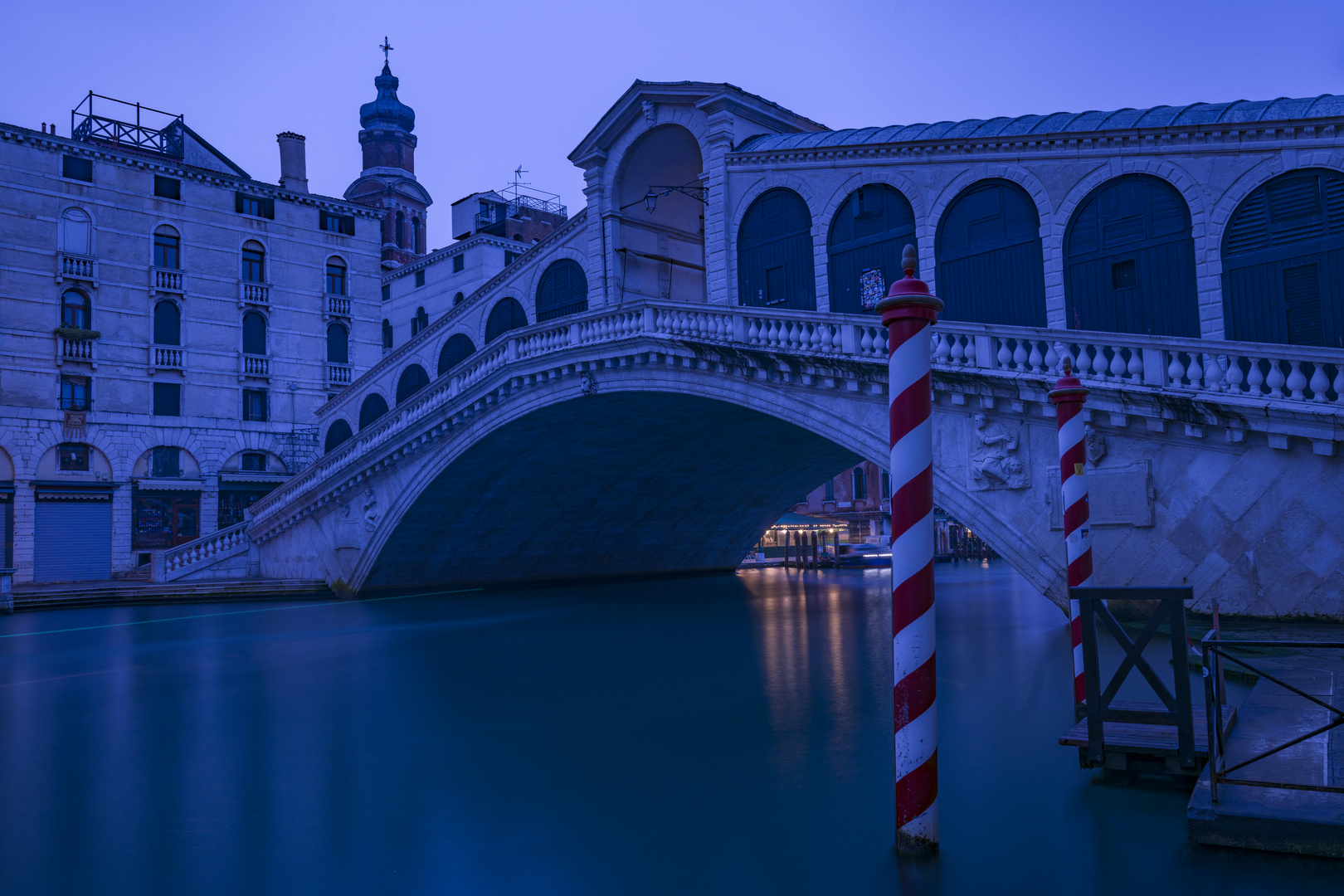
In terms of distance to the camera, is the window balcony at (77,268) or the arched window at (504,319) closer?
the arched window at (504,319)

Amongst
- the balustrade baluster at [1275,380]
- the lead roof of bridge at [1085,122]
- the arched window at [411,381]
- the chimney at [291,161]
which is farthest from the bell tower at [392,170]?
the balustrade baluster at [1275,380]

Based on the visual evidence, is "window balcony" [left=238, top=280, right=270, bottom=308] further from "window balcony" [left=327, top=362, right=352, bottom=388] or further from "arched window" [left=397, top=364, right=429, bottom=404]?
"arched window" [left=397, top=364, right=429, bottom=404]

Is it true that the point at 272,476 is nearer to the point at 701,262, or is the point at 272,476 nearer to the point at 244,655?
the point at 701,262

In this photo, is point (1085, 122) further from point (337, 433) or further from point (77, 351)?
point (77, 351)

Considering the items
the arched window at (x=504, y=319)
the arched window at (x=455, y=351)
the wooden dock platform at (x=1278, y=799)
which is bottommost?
the wooden dock platform at (x=1278, y=799)

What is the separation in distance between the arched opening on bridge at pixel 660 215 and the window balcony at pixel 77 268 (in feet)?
52.2

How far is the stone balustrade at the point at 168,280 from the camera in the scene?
2695cm

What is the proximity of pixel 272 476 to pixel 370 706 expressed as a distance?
22979 millimetres

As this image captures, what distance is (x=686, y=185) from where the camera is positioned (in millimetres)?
19875

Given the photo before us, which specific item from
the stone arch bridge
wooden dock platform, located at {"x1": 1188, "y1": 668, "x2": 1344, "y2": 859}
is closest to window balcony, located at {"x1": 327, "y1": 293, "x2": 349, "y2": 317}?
the stone arch bridge

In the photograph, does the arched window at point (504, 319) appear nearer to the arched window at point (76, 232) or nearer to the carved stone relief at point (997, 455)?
the arched window at point (76, 232)

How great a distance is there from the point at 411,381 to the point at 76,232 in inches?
391

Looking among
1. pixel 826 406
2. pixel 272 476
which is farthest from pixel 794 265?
pixel 272 476

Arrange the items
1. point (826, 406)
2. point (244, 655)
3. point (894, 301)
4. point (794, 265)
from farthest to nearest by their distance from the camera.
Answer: point (794, 265), point (826, 406), point (244, 655), point (894, 301)
